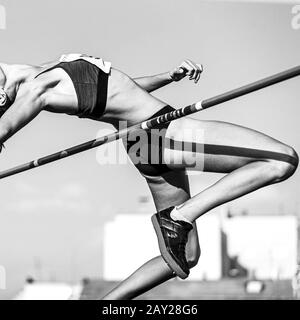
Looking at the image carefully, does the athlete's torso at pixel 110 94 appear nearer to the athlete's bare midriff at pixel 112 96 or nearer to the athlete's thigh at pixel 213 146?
the athlete's bare midriff at pixel 112 96

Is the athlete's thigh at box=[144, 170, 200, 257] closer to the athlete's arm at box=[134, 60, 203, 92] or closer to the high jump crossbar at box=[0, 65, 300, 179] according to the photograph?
the high jump crossbar at box=[0, 65, 300, 179]

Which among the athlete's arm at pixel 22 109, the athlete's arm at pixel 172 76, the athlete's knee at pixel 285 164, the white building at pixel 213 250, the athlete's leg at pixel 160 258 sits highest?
the athlete's arm at pixel 172 76

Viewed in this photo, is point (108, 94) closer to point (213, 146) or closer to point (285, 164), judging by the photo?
point (213, 146)

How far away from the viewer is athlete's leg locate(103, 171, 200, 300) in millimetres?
3949

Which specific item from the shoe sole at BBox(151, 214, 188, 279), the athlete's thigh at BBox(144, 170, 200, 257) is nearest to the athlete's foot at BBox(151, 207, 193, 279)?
the shoe sole at BBox(151, 214, 188, 279)

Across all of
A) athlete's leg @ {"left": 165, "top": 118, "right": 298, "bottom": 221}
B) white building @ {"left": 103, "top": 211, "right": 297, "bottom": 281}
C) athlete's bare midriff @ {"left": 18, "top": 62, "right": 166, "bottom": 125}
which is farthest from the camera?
white building @ {"left": 103, "top": 211, "right": 297, "bottom": 281}

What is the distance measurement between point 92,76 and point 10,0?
1279 millimetres

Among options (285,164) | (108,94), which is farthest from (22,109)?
(285,164)

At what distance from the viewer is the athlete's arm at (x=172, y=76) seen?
3.85 metres

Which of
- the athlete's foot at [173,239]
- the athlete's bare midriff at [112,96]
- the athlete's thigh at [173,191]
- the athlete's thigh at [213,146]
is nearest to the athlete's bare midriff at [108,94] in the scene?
the athlete's bare midriff at [112,96]

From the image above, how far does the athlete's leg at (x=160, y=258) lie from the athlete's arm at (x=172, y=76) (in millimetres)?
434

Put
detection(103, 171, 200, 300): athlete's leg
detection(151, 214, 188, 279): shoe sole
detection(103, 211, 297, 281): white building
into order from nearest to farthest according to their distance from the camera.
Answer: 1. detection(151, 214, 188, 279): shoe sole
2. detection(103, 171, 200, 300): athlete's leg
3. detection(103, 211, 297, 281): white building

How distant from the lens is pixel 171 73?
13.3 ft
